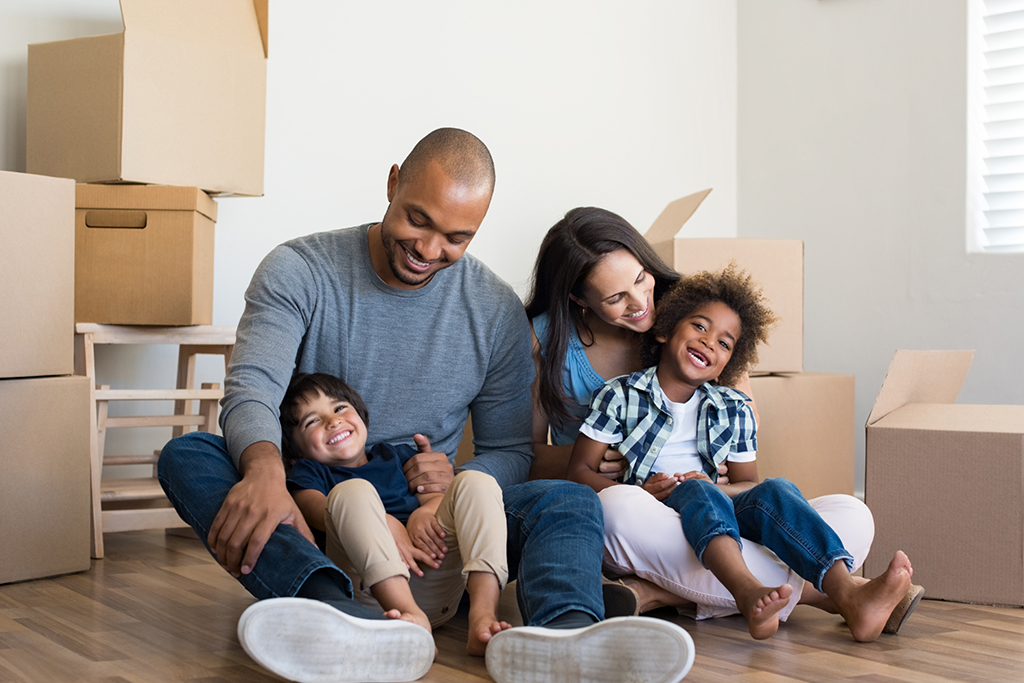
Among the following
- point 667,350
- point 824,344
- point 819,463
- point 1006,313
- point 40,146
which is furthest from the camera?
point 824,344

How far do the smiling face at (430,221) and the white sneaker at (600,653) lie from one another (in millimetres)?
564

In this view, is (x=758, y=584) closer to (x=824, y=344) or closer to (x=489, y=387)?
Answer: (x=489, y=387)

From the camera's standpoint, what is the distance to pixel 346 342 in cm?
142

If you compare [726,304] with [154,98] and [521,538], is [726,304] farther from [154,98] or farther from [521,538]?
[154,98]

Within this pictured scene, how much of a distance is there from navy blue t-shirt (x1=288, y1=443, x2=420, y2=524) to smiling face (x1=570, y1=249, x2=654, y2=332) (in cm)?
48

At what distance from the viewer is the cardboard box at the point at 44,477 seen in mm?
1616

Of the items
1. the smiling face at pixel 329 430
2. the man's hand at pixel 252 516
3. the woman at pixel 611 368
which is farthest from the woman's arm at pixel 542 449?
the man's hand at pixel 252 516

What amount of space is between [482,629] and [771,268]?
1211mm

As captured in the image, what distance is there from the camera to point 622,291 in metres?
1.61

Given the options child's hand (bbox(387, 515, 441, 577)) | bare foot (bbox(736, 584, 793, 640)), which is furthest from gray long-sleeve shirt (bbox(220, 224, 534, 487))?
bare foot (bbox(736, 584, 793, 640))

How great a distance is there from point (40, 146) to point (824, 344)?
2.09 m

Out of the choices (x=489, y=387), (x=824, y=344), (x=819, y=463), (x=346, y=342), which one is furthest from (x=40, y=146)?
(x=824, y=344)

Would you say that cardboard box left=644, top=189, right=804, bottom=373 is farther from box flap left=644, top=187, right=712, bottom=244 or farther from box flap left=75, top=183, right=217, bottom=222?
box flap left=75, top=183, right=217, bottom=222

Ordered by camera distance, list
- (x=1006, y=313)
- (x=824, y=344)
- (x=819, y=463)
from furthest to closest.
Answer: (x=824, y=344) < (x=1006, y=313) < (x=819, y=463)
